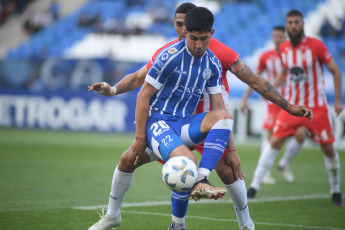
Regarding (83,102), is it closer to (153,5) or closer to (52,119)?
(52,119)

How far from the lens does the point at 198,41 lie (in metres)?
4.73

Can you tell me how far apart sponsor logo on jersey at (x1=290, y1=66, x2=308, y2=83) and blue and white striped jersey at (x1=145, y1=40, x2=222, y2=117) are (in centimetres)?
344

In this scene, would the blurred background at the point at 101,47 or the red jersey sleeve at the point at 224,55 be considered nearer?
the red jersey sleeve at the point at 224,55

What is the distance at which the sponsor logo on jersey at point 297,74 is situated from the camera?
8242mm

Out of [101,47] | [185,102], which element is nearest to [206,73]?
[185,102]

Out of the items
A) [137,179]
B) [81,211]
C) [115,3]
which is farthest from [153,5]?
[81,211]

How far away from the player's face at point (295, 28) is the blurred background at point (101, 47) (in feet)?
27.2

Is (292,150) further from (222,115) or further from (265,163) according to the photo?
(222,115)

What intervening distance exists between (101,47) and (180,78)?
23505mm

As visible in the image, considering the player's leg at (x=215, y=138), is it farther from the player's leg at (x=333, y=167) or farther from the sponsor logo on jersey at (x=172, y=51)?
the player's leg at (x=333, y=167)

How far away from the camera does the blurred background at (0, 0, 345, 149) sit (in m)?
21.1

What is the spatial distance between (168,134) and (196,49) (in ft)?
2.46

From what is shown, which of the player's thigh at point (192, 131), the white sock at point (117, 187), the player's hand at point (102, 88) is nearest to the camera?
the player's thigh at point (192, 131)

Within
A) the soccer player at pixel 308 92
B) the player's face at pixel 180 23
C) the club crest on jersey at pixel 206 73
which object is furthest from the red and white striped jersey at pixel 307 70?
the club crest on jersey at pixel 206 73
